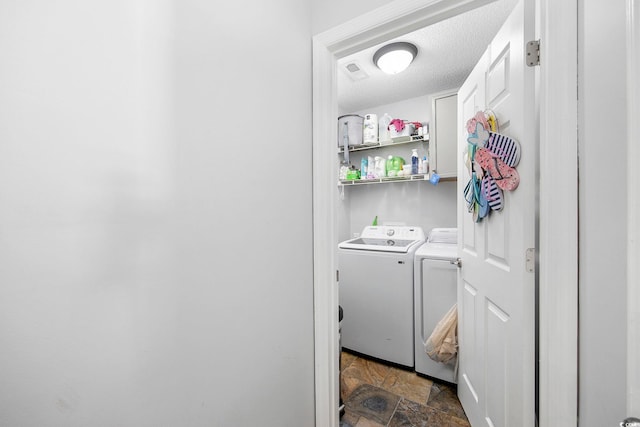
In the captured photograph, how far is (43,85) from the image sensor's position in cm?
46

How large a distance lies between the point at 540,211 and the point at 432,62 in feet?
5.65

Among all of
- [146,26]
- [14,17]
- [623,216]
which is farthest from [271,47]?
[623,216]

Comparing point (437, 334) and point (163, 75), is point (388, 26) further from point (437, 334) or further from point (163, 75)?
point (437, 334)

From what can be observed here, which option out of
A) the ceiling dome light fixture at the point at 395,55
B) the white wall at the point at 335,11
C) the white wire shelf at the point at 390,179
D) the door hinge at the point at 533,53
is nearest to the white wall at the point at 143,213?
the white wall at the point at 335,11

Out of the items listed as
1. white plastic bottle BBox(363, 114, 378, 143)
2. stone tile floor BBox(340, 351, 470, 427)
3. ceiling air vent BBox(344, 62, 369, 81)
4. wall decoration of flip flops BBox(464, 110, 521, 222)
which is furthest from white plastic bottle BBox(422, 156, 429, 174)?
stone tile floor BBox(340, 351, 470, 427)

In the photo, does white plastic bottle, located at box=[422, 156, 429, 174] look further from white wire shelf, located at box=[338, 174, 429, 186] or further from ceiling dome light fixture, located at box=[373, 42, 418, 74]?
ceiling dome light fixture, located at box=[373, 42, 418, 74]

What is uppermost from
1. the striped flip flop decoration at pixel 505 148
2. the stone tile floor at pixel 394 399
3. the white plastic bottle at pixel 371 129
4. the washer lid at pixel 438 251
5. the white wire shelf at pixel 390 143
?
the white plastic bottle at pixel 371 129

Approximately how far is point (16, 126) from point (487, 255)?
5.34ft

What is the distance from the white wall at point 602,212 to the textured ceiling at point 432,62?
1.09 m

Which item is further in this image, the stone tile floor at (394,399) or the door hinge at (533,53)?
the stone tile floor at (394,399)

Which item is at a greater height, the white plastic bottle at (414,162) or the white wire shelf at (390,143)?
the white wire shelf at (390,143)

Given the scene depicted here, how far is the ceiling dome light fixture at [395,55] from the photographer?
1.77 meters

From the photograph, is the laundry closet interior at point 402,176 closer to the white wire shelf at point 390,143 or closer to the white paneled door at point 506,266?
the white wire shelf at point 390,143

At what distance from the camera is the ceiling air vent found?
2012 millimetres
